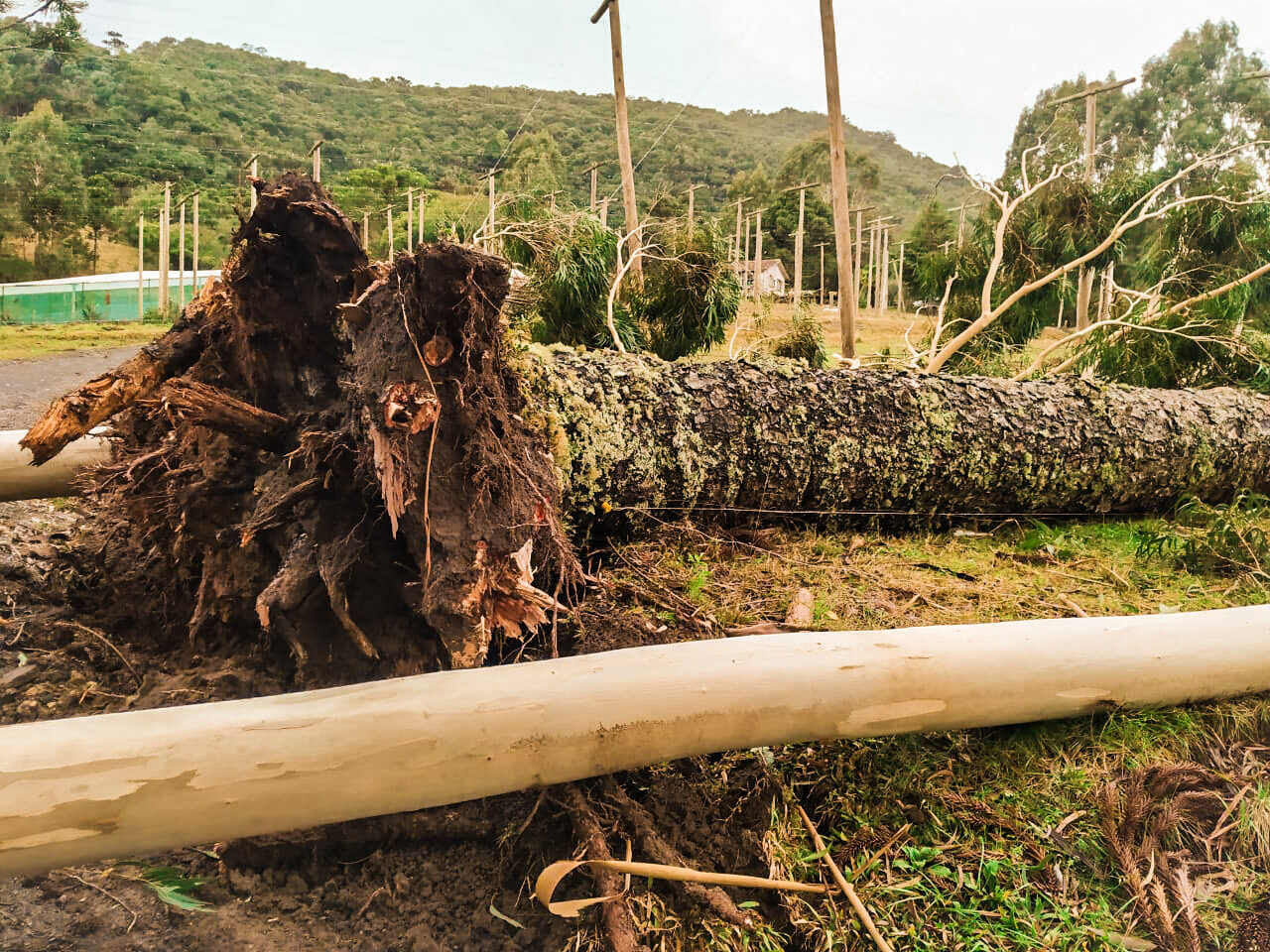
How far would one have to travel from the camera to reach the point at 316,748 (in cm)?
142

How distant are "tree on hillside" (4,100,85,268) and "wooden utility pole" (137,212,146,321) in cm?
304

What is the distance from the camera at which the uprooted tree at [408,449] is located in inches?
73.0

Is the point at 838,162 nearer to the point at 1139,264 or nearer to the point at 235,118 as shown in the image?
the point at 1139,264

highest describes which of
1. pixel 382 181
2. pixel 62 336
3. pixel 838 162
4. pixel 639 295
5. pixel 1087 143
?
pixel 1087 143

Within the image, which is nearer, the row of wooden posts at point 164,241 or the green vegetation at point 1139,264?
the green vegetation at point 1139,264

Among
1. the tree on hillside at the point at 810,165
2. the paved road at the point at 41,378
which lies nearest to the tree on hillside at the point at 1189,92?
the tree on hillside at the point at 810,165

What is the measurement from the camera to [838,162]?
734 centimetres

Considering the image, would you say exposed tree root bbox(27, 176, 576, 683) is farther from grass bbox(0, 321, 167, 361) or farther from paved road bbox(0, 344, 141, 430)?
grass bbox(0, 321, 167, 361)

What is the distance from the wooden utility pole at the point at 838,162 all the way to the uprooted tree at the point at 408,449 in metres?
3.35

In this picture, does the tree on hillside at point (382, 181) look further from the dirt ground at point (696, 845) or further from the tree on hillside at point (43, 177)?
the tree on hillside at point (43, 177)

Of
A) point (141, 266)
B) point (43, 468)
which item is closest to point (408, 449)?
point (43, 468)

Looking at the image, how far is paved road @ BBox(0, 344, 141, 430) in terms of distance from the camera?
630 cm

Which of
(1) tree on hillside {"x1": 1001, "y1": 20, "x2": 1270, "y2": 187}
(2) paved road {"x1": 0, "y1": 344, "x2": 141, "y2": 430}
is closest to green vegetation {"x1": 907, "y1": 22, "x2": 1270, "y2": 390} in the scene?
(2) paved road {"x1": 0, "y1": 344, "x2": 141, "y2": 430}

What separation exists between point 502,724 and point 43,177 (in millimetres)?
11274
